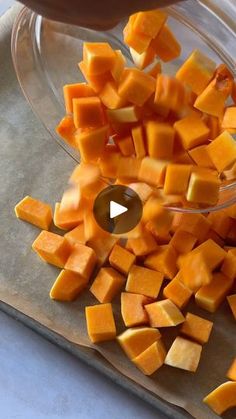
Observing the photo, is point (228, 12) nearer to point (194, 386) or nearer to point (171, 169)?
point (171, 169)

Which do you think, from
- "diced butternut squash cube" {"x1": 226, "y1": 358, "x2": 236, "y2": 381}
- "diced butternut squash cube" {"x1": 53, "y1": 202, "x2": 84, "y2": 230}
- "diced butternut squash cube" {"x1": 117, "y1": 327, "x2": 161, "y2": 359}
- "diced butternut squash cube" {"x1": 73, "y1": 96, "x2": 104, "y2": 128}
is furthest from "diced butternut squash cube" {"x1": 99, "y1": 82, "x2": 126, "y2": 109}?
"diced butternut squash cube" {"x1": 226, "y1": 358, "x2": 236, "y2": 381}

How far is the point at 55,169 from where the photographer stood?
7.35 ft

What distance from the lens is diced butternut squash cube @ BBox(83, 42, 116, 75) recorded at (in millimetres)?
1810

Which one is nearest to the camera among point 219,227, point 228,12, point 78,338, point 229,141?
point 228,12

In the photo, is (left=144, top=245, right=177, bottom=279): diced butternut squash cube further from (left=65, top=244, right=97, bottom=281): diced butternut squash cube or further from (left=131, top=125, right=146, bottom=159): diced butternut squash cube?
(left=131, top=125, right=146, bottom=159): diced butternut squash cube

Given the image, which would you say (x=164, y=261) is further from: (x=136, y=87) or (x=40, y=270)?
(x=136, y=87)

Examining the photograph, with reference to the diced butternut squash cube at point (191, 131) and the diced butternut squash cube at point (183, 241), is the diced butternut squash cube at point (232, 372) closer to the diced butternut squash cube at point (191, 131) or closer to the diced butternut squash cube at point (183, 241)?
the diced butternut squash cube at point (183, 241)

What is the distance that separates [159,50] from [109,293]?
0.65m

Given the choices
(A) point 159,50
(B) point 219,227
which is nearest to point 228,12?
(A) point 159,50

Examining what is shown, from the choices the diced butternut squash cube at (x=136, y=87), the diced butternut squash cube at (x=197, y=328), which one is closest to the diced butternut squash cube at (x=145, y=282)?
the diced butternut squash cube at (x=197, y=328)

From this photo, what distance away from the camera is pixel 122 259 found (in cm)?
200

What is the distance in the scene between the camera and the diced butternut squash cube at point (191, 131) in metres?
1.79

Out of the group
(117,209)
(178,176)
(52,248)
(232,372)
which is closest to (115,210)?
(117,209)

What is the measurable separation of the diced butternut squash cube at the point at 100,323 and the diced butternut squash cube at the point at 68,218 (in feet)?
0.96
